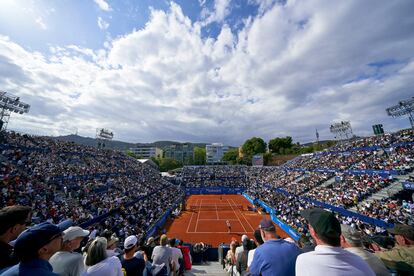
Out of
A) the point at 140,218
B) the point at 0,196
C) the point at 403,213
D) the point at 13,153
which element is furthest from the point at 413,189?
the point at 13,153

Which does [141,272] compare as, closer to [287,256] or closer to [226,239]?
[287,256]

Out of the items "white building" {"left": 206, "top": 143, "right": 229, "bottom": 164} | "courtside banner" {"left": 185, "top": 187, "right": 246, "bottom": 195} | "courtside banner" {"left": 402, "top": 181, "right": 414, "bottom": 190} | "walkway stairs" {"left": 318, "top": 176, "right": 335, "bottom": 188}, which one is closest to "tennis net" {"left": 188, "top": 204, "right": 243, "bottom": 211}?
"courtside banner" {"left": 185, "top": 187, "right": 246, "bottom": 195}

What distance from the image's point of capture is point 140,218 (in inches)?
869

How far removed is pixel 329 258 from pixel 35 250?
8.98 ft

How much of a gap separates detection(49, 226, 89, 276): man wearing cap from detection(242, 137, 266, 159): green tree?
8793 cm

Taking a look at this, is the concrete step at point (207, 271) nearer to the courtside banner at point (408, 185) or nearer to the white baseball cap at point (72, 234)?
the white baseball cap at point (72, 234)

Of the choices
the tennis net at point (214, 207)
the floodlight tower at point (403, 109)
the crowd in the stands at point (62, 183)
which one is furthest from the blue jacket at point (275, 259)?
the floodlight tower at point (403, 109)

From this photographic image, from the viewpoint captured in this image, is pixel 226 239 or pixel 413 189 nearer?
pixel 413 189

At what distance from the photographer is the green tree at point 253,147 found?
3487 inches

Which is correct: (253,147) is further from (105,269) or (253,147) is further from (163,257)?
(105,269)

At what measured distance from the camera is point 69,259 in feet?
8.73

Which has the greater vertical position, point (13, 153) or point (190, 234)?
point (13, 153)

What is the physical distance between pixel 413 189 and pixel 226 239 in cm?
1873

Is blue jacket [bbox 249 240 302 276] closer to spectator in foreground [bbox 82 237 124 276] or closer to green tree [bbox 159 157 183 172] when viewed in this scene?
spectator in foreground [bbox 82 237 124 276]
